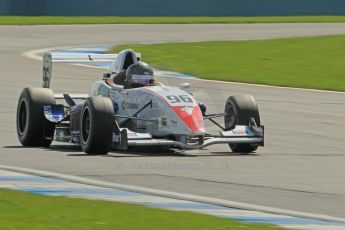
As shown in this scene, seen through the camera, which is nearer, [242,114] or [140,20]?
[242,114]

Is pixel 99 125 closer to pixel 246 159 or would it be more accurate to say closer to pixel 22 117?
pixel 246 159

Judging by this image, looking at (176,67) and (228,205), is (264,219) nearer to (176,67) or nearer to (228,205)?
(228,205)

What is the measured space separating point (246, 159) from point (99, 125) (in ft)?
6.21

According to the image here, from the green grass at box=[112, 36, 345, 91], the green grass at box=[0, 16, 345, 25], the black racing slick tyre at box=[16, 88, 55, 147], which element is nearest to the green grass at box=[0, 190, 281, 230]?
the black racing slick tyre at box=[16, 88, 55, 147]

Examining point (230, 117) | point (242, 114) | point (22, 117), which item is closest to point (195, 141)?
point (242, 114)

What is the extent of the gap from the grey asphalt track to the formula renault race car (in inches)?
7.9

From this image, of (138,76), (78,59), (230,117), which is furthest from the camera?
(78,59)

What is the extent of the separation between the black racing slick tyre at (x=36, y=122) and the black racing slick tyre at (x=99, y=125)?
46.4 inches

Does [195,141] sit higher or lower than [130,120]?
lower

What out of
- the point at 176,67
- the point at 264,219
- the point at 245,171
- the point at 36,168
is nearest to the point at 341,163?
the point at 245,171

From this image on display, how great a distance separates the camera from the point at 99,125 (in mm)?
14117

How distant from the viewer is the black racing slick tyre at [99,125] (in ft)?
46.3

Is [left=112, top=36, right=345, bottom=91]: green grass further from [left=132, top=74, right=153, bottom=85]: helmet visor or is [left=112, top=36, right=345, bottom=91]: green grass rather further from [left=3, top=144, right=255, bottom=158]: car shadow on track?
[left=3, top=144, right=255, bottom=158]: car shadow on track

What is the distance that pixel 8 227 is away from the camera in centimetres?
884
